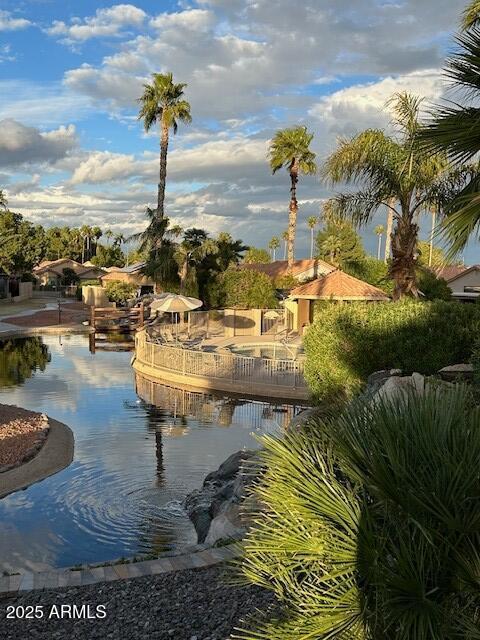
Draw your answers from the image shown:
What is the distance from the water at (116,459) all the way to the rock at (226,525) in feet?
2.50

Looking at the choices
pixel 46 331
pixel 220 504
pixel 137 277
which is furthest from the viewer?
pixel 137 277

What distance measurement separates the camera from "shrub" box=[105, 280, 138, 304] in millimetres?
53688

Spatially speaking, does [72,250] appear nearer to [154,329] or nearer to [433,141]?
[154,329]

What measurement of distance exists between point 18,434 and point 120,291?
39.9 metres

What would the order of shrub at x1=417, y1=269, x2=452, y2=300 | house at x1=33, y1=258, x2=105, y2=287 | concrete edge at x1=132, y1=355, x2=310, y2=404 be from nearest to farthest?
concrete edge at x1=132, y1=355, x2=310, y2=404, shrub at x1=417, y1=269, x2=452, y2=300, house at x1=33, y1=258, x2=105, y2=287

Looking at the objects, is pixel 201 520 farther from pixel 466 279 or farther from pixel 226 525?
pixel 466 279

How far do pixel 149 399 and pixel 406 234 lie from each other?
30.0ft

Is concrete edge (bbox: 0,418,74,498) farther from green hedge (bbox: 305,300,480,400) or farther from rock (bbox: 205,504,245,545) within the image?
green hedge (bbox: 305,300,480,400)

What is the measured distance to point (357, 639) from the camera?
9.57 feet

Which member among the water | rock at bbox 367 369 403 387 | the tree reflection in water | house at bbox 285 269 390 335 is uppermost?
house at bbox 285 269 390 335

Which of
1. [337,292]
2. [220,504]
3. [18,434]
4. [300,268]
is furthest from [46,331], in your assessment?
[300,268]

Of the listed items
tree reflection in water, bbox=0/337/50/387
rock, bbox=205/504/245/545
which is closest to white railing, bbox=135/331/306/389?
tree reflection in water, bbox=0/337/50/387

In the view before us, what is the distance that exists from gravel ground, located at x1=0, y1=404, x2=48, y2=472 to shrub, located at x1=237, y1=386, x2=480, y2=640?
10270mm

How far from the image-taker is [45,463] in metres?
12.8
